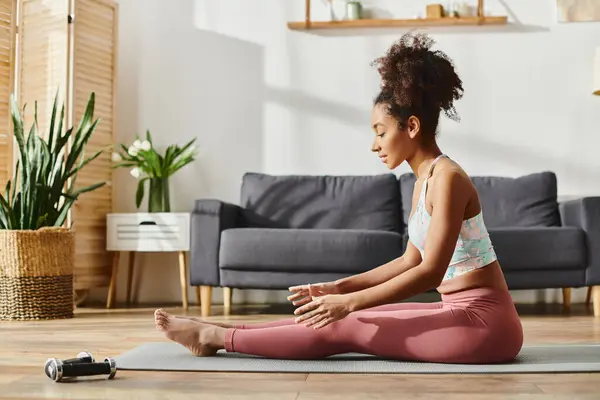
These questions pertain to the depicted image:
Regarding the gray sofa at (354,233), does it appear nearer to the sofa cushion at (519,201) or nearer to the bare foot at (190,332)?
the sofa cushion at (519,201)

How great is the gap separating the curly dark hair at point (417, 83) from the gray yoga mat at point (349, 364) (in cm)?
64

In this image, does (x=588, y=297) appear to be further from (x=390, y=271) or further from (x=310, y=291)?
(x=310, y=291)

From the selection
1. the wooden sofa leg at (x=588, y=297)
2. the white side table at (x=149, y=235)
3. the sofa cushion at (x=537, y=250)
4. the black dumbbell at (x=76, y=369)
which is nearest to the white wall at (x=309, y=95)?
the wooden sofa leg at (x=588, y=297)

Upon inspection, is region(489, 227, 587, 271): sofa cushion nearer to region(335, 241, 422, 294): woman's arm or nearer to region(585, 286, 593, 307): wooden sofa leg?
region(585, 286, 593, 307): wooden sofa leg

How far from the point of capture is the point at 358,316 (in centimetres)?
193

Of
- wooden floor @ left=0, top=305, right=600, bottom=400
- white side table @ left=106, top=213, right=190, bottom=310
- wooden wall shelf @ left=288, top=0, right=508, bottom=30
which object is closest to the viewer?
wooden floor @ left=0, top=305, right=600, bottom=400

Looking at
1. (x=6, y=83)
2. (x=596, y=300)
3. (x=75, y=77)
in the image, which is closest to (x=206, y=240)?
(x=75, y=77)

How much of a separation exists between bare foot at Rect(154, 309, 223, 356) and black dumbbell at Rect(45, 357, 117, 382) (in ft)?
0.75

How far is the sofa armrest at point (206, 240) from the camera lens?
12.6ft

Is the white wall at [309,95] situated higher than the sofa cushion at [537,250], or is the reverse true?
the white wall at [309,95]

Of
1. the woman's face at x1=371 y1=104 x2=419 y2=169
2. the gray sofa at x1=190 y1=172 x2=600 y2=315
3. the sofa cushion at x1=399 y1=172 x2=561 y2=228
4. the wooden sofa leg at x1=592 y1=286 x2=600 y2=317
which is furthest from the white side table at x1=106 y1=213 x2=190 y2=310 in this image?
the woman's face at x1=371 y1=104 x2=419 y2=169

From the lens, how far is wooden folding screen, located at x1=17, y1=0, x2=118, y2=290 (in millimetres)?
4277

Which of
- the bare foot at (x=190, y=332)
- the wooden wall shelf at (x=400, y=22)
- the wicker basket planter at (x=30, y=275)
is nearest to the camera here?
the bare foot at (x=190, y=332)

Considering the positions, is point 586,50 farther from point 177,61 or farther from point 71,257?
point 71,257
